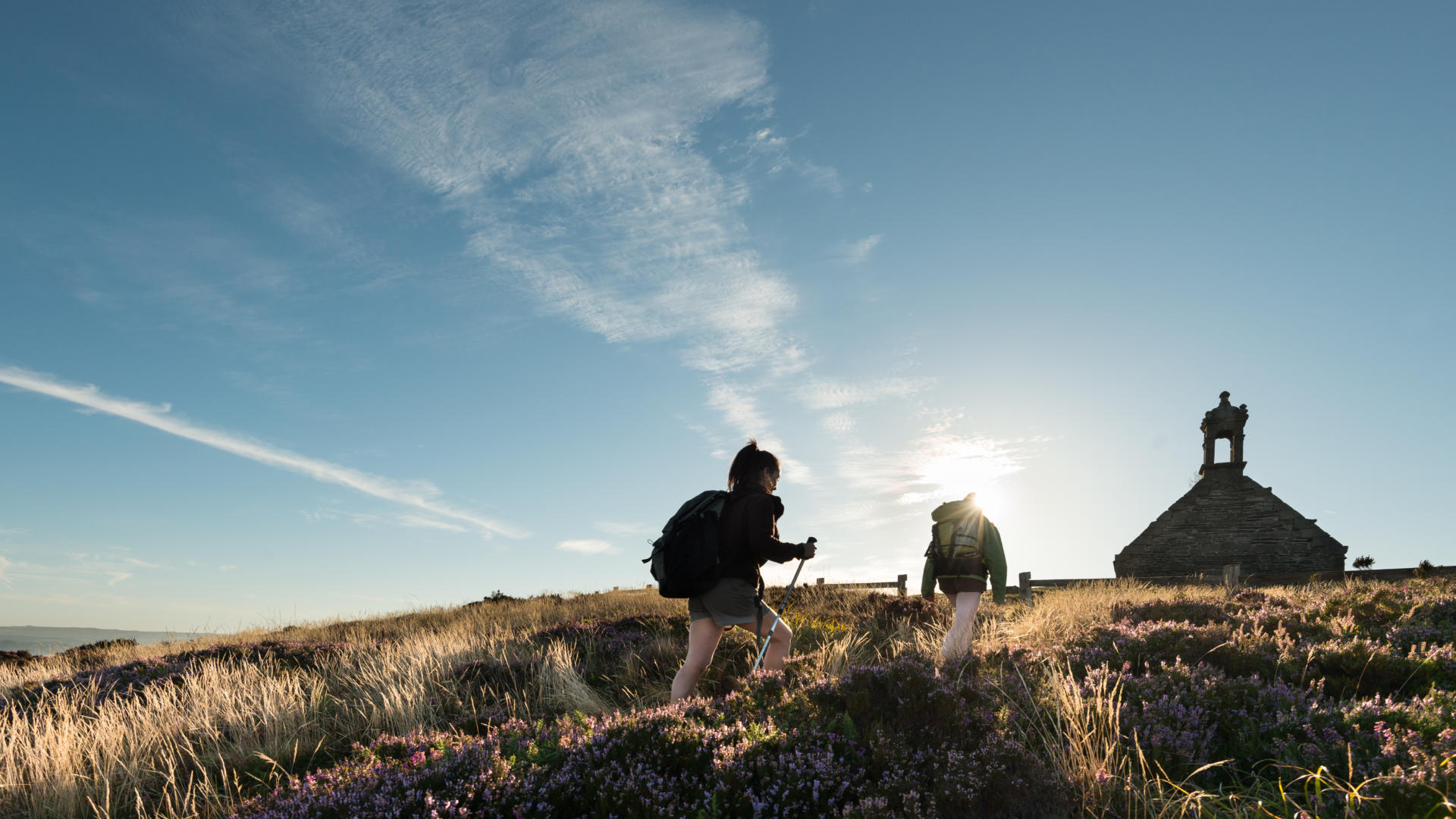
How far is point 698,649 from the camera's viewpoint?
593 cm

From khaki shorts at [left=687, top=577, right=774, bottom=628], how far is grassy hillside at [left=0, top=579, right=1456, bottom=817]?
→ 528 millimetres

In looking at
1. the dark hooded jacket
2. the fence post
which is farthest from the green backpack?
the fence post

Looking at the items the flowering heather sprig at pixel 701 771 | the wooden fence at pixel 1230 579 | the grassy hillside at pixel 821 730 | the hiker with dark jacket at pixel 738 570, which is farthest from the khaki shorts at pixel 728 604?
the wooden fence at pixel 1230 579

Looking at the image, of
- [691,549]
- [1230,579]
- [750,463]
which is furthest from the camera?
[1230,579]

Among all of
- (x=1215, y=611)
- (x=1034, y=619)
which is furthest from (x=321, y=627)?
(x=1215, y=611)

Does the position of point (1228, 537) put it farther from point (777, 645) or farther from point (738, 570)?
point (738, 570)

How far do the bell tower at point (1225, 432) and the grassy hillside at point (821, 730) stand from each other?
24.5m

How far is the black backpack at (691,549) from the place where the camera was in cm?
580

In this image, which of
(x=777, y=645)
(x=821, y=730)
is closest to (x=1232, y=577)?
(x=777, y=645)

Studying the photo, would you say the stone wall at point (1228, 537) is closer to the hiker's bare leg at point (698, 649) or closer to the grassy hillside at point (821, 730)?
the grassy hillside at point (821, 730)

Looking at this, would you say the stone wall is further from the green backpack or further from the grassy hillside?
the green backpack

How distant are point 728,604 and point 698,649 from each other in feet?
1.45

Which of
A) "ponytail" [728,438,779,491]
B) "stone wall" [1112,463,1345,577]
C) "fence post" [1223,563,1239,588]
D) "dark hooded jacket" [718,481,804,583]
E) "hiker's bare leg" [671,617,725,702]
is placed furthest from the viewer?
"stone wall" [1112,463,1345,577]

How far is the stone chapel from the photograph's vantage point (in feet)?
101
